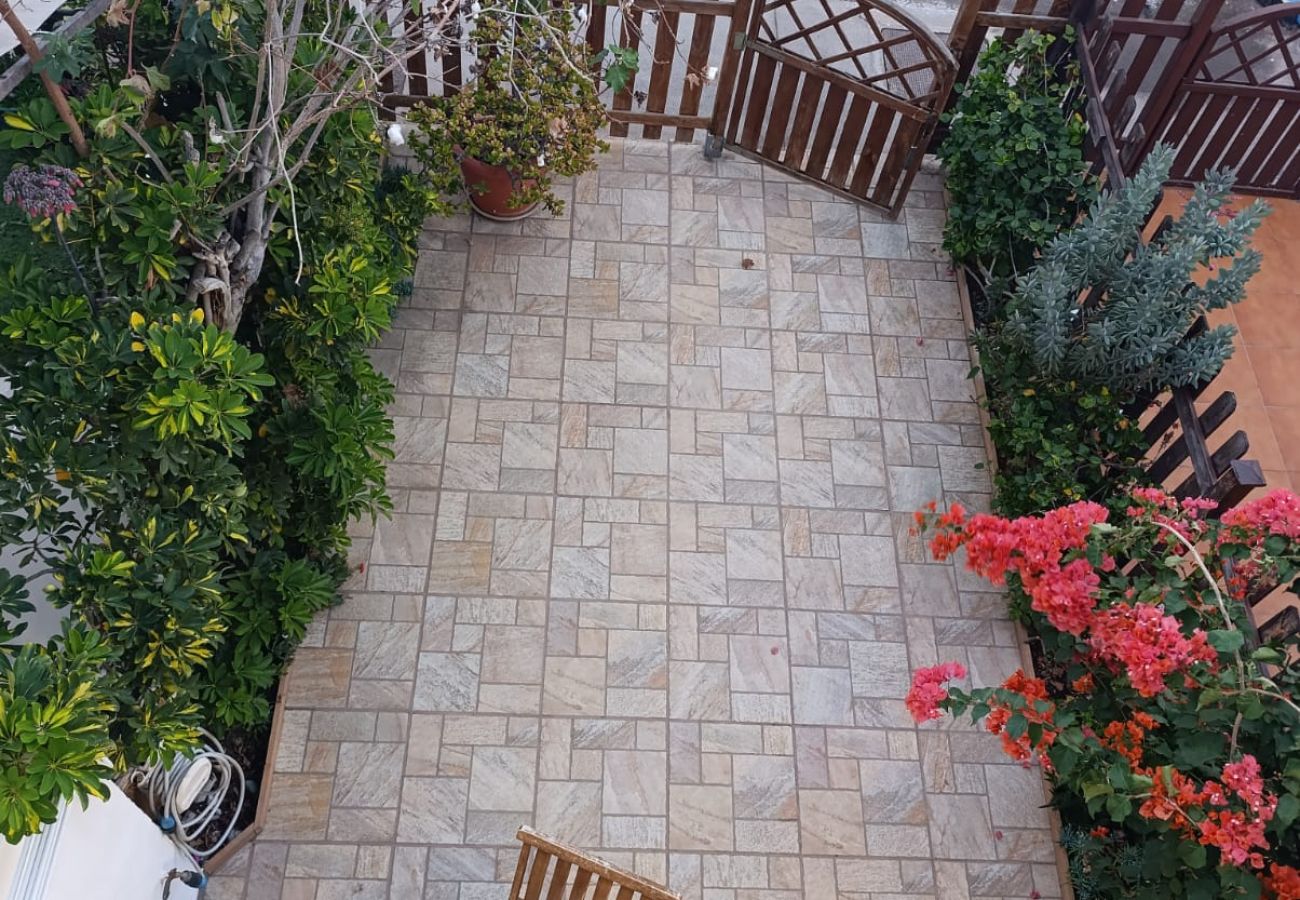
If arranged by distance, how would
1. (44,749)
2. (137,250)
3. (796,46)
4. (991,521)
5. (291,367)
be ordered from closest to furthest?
(44,749), (137,250), (991,521), (291,367), (796,46)

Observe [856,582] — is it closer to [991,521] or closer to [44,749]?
[991,521]

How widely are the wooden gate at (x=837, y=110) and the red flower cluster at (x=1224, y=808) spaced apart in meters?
3.52

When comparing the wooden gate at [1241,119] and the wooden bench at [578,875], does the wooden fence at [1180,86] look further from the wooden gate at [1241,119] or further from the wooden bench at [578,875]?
the wooden bench at [578,875]

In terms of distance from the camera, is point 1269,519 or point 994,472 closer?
point 1269,519

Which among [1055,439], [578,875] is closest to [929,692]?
[578,875]

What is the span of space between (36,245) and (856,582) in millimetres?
3321

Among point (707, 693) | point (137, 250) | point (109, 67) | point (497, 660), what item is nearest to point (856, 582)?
point (707, 693)

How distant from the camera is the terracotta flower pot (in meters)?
5.25

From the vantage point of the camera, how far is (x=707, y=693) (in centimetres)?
431

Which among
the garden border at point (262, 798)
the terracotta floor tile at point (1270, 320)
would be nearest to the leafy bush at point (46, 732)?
the garden border at point (262, 798)

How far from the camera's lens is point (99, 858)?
2.97 meters

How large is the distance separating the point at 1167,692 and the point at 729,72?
3903 mm

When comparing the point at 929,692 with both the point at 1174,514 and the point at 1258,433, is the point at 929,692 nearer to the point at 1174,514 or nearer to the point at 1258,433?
the point at 1174,514

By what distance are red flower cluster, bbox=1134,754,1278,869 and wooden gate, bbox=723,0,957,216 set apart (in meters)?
3.52
